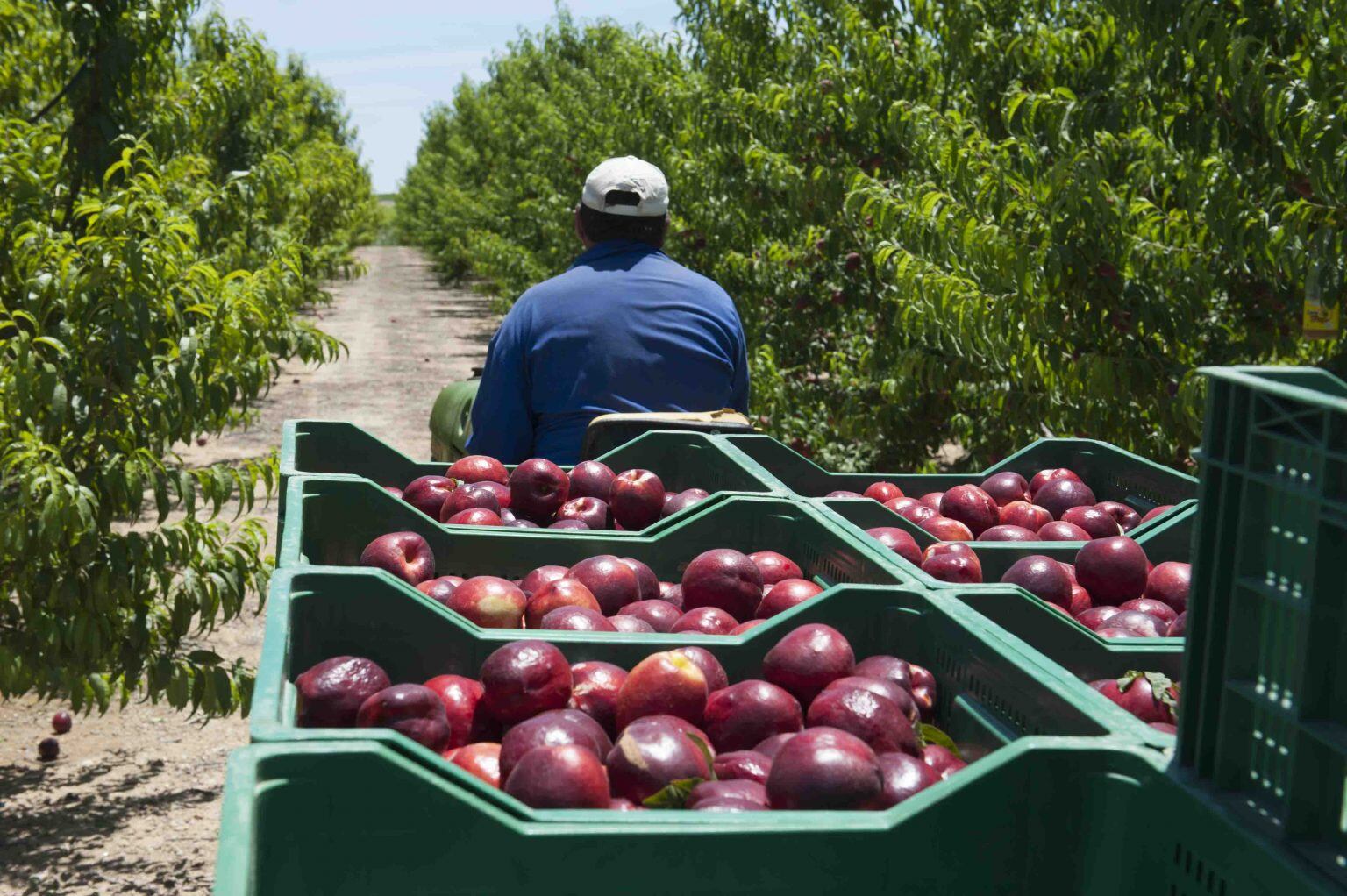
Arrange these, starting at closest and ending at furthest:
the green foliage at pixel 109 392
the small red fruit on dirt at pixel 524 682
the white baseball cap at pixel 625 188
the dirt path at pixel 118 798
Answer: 1. the small red fruit on dirt at pixel 524 682
2. the green foliage at pixel 109 392
3. the white baseball cap at pixel 625 188
4. the dirt path at pixel 118 798

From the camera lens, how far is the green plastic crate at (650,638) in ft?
5.87

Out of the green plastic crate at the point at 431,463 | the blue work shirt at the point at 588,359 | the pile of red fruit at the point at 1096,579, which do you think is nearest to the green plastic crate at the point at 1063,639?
the pile of red fruit at the point at 1096,579

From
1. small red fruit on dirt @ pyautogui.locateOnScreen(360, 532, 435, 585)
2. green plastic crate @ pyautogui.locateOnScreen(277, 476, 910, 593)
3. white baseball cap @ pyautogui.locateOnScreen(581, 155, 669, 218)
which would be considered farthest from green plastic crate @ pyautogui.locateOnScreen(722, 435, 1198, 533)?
white baseball cap @ pyautogui.locateOnScreen(581, 155, 669, 218)

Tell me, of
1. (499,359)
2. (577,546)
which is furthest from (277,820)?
(499,359)

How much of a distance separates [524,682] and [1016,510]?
6.04ft

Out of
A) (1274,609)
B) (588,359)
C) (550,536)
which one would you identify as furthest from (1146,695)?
(588,359)

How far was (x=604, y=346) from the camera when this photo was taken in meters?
4.30

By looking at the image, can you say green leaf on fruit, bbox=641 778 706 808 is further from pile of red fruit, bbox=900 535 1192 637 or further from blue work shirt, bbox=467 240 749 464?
blue work shirt, bbox=467 240 749 464

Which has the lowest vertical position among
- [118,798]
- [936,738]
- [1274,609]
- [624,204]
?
[118,798]

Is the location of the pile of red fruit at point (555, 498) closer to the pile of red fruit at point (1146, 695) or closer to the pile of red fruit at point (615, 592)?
the pile of red fruit at point (615, 592)

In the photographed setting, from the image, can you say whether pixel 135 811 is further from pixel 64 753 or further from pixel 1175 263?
pixel 1175 263

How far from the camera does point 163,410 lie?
15.0ft

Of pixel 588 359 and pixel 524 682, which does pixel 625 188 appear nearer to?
pixel 588 359

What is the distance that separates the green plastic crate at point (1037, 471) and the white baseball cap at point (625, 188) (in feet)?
4.16
